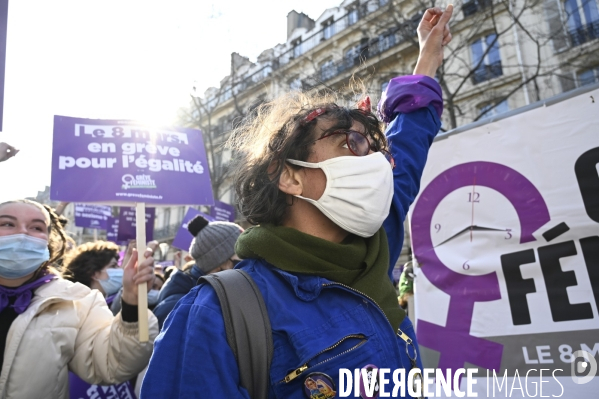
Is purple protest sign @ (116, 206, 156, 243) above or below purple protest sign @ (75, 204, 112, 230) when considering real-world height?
below

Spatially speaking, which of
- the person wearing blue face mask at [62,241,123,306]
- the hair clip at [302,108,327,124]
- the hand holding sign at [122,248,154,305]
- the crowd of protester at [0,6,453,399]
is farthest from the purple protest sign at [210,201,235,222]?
the hair clip at [302,108,327,124]

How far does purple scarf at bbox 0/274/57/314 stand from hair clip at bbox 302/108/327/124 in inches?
64.2

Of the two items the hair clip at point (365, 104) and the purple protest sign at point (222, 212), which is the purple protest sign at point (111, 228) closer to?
the purple protest sign at point (222, 212)

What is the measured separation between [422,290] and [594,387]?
1011mm

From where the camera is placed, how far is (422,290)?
8.97ft

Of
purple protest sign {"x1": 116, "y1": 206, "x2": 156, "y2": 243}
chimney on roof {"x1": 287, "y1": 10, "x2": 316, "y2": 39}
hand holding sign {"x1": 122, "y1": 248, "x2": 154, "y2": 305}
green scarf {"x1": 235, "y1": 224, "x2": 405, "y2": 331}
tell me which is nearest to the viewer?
green scarf {"x1": 235, "y1": 224, "x2": 405, "y2": 331}

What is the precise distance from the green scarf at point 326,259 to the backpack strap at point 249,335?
0.19 meters

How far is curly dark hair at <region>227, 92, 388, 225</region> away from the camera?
137cm

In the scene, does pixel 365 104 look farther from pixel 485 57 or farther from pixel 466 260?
pixel 485 57

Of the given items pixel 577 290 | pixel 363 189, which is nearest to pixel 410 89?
pixel 363 189

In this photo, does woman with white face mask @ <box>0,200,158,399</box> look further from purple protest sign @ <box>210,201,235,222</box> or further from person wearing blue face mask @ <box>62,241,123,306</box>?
purple protest sign @ <box>210,201,235,222</box>

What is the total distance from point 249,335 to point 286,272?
0.77 ft

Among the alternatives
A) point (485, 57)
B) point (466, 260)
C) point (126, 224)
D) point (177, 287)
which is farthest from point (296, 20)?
point (466, 260)

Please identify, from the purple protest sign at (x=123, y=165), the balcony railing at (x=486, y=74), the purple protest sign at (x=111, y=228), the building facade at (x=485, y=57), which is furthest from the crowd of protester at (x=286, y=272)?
the balcony railing at (x=486, y=74)
